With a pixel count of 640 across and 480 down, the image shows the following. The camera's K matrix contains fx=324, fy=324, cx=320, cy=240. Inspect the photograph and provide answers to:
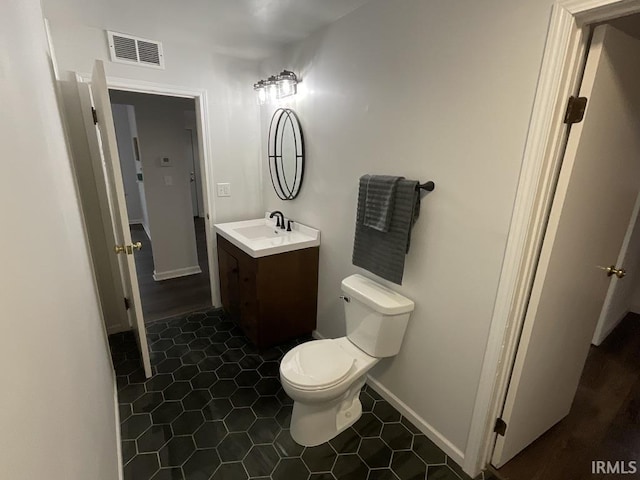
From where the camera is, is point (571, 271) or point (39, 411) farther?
point (571, 271)

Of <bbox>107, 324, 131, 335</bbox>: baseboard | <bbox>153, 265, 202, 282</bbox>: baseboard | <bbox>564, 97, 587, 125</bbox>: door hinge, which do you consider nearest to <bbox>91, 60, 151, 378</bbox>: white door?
<bbox>107, 324, 131, 335</bbox>: baseboard

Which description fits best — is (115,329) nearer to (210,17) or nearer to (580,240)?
(210,17)

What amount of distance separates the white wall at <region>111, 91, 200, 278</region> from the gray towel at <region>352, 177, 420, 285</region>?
2.49m

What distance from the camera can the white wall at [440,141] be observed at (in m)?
1.23

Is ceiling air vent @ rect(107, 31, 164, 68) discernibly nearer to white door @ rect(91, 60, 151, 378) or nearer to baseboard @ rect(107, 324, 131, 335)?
white door @ rect(91, 60, 151, 378)

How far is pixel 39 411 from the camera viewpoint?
0.57m

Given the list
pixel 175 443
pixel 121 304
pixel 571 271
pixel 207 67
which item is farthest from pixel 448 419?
pixel 207 67

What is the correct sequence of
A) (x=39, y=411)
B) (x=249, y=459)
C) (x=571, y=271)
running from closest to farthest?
(x=39, y=411) < (x=571, y=271) < (x=249, y=459)

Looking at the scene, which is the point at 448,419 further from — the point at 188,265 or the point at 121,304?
the point at 188,265

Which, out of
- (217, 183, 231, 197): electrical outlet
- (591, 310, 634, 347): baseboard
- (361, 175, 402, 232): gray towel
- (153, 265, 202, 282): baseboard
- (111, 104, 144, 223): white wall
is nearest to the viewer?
(361, 175, 402, 232): gray towel

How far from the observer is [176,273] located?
371cm

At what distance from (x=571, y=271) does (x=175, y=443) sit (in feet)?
6.74

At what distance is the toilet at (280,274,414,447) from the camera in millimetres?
1572

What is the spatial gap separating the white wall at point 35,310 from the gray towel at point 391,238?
130cm
